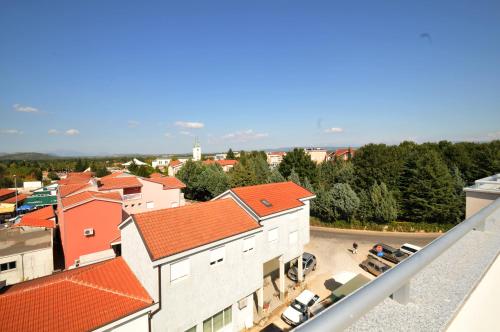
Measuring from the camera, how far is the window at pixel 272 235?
1501cm

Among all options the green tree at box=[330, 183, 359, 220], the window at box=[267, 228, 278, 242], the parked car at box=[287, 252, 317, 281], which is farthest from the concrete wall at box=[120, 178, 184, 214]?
the window at box=[267, 228, 278, 242]

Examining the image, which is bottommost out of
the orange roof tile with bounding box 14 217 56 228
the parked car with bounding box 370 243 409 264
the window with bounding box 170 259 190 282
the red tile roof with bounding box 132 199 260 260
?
the parked car with bounding box 370 243 409 264

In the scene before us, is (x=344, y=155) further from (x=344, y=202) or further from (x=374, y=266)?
(x=374, y=266)

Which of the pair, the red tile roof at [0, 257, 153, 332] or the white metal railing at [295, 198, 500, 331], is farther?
the red tile roof at [0, 257, 153, 332]

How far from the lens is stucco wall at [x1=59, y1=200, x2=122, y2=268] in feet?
58.5

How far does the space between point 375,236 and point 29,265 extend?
28.5m

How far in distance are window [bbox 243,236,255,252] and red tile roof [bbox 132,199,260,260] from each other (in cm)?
60

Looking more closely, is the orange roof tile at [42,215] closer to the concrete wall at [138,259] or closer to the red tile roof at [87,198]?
the red tile roof at [87,198]

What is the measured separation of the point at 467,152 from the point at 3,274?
160 feet

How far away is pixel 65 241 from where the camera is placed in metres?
18.0

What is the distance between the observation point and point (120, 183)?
28578mm

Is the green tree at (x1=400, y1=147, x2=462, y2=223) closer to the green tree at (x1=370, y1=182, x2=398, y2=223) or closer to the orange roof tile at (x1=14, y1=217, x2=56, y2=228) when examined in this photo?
the green tree at (x1=370, y1=182, x2=398, y2=223)

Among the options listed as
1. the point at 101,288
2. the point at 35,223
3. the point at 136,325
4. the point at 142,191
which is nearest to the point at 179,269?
the point at 136,325

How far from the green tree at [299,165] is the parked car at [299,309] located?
25.4 meters
